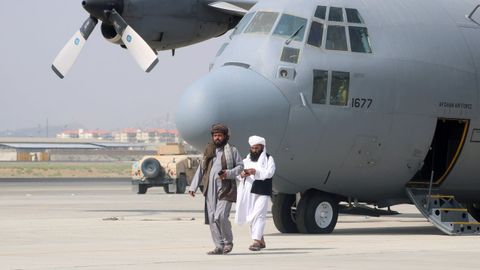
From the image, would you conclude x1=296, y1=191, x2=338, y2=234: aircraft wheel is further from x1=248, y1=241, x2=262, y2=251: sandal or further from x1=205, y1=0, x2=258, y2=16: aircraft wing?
x1=205, y1=0, x2=258, y2=16: aircraft wing

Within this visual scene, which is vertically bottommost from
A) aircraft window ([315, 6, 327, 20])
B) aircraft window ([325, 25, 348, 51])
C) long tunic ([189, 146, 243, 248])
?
long tunic ([189, 146, 243, 248])

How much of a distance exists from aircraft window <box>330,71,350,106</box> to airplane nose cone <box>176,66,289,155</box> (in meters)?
1.03

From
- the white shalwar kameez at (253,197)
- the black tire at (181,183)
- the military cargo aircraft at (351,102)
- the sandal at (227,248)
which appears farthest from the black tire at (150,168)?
the sandal at (227,248)

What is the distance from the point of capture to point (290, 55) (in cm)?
2153

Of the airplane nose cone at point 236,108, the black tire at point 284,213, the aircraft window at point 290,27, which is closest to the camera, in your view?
the airplane nose cone at point 236,108

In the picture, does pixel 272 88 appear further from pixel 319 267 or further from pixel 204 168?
pixel 319 267

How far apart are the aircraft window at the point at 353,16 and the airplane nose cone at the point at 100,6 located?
913cm

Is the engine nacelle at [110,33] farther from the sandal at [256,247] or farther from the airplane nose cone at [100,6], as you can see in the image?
the sandal at [256,247]

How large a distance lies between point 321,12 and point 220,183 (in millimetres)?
5395

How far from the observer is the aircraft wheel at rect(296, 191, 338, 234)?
2247 cm

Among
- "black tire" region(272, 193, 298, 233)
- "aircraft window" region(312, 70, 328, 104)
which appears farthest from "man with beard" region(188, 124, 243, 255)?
"black tire" region(272, 193, 298, 233)

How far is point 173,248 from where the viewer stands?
1866cm

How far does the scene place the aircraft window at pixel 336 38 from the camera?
858 inches

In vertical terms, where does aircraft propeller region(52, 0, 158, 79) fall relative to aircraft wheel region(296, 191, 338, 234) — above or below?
above
